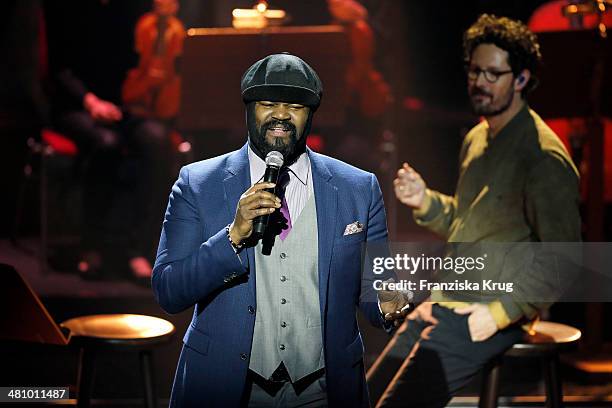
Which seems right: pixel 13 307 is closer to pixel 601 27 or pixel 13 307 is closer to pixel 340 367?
pixel 340 367

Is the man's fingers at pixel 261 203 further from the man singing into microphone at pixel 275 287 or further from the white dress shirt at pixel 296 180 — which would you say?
the white dress shirt at pixel 296 180

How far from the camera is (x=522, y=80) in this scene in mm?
3986

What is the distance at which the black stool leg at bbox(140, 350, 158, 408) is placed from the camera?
359 centimetres

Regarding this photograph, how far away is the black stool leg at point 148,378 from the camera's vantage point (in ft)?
11.8

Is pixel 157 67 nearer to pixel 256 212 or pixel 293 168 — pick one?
pixel 293 168

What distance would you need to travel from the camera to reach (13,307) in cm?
365

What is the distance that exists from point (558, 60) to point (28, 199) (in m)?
2.50

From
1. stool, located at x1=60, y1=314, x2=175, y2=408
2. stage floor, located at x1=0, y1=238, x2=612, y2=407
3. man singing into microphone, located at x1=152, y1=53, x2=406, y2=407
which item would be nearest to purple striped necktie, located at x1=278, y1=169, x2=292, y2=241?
man singing into microphone, located at x1=152, y1=53, x2=406, y2=407

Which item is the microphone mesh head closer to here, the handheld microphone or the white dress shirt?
the handheld microphone

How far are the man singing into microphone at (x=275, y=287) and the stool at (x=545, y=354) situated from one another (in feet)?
4.32

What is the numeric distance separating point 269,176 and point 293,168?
0.31 m

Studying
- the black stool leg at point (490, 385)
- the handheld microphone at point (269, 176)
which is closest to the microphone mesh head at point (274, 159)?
the handheld microphone at point (269, 176)

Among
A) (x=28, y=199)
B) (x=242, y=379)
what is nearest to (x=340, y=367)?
(x=242, y=379)

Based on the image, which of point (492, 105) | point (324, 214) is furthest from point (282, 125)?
point (492, 105)
